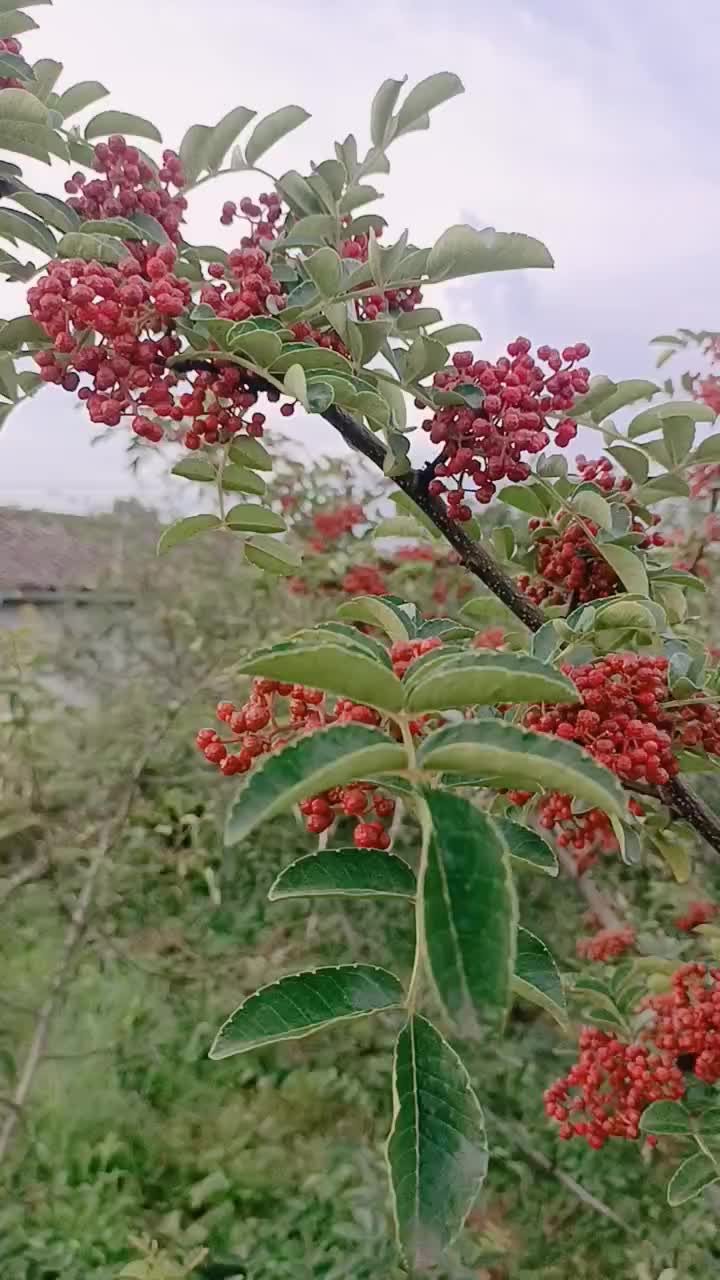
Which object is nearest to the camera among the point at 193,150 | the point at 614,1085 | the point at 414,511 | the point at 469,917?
the point at 469,917

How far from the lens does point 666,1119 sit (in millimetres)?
1229

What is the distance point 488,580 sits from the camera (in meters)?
0.97

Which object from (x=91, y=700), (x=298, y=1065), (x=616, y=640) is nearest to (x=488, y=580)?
(x=616, y=640)

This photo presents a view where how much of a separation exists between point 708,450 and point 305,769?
2.50ft

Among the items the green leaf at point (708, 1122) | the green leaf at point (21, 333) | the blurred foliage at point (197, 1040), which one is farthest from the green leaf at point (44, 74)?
the green leaf at point (708, 1122)

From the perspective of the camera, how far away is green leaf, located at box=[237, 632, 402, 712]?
0.44m

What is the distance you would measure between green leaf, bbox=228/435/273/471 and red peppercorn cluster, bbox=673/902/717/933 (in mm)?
1464

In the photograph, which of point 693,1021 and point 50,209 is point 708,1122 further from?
point 50,209

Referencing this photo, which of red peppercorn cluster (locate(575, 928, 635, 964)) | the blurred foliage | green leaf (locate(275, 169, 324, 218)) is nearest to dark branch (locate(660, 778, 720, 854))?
green leaf (locate(275, 169, 324, 218))

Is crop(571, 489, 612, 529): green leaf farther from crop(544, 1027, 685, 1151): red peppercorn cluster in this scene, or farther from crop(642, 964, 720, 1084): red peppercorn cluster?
crop(544, 1027, 685, 1151): red peppercorn cluster

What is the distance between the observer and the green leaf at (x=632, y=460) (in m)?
1.00

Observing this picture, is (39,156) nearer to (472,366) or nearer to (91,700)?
(472,366)

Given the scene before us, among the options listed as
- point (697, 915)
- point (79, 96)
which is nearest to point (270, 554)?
point (79, 96)

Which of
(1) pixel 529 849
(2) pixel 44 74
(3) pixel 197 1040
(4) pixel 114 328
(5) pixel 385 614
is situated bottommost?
(3) pixel 197 1040
